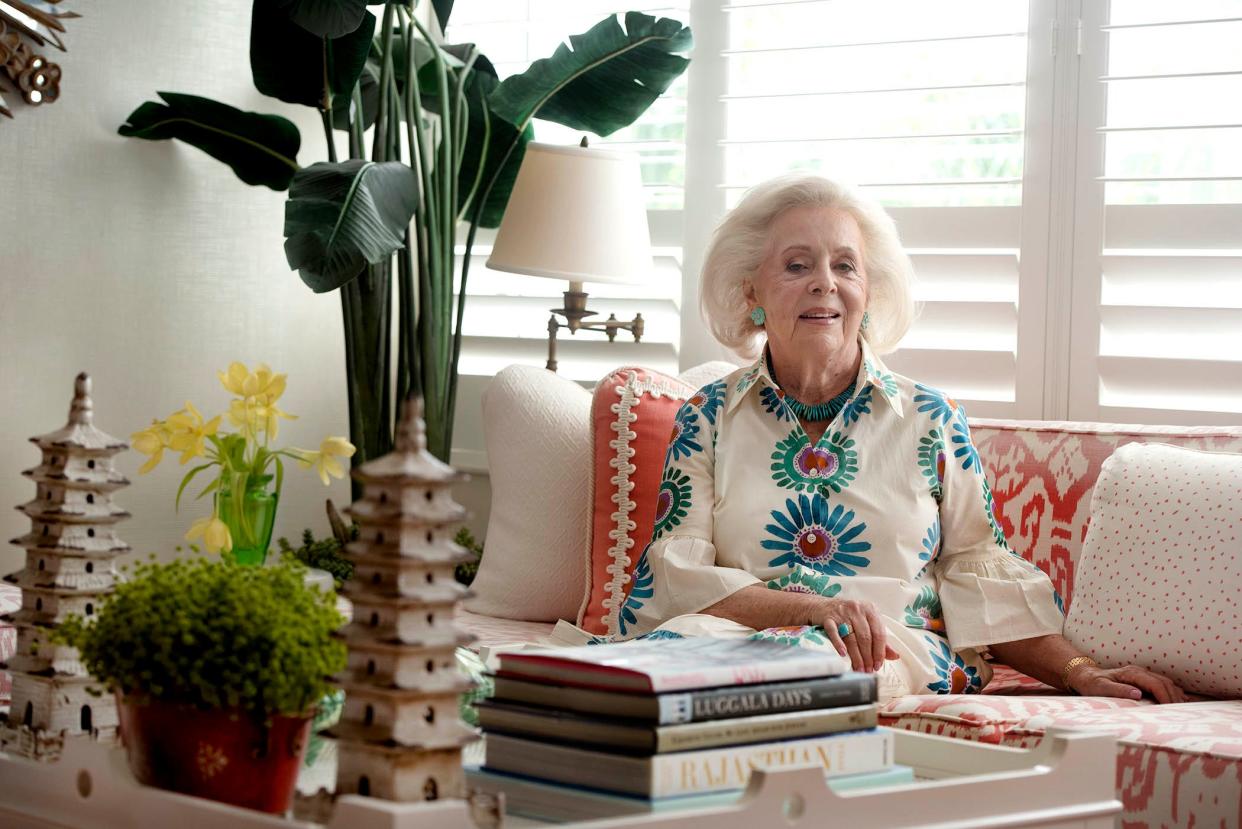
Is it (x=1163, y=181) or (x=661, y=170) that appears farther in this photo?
(x=661, y=170)

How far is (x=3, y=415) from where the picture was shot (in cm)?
297

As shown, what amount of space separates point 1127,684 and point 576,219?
4.68ft

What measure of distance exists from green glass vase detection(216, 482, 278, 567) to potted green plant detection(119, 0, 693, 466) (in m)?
0.68

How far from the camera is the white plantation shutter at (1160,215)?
8.91 feet

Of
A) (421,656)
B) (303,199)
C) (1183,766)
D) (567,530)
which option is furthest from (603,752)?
(303,199)

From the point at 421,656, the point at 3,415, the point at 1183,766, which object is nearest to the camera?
the point at 421,656

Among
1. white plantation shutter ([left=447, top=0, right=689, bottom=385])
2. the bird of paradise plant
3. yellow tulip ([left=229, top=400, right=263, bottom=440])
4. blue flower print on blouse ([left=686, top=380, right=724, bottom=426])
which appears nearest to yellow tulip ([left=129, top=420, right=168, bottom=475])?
the bird of paradise plant

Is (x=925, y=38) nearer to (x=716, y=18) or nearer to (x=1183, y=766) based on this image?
(x=716, y=18)

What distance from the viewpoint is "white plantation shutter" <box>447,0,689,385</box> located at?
134 inches

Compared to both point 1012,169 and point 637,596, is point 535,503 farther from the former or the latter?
point 1012,169

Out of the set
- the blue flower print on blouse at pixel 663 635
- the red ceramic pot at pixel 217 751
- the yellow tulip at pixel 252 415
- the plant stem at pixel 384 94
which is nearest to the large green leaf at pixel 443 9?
the plant stem at pixel 384 94

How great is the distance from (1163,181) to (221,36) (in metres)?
2.06

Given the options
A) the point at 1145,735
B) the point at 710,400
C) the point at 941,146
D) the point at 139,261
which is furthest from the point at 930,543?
the point at 139,261

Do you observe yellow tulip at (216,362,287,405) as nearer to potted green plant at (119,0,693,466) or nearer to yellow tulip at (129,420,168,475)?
yellow tulip at (129,420,168,475)
